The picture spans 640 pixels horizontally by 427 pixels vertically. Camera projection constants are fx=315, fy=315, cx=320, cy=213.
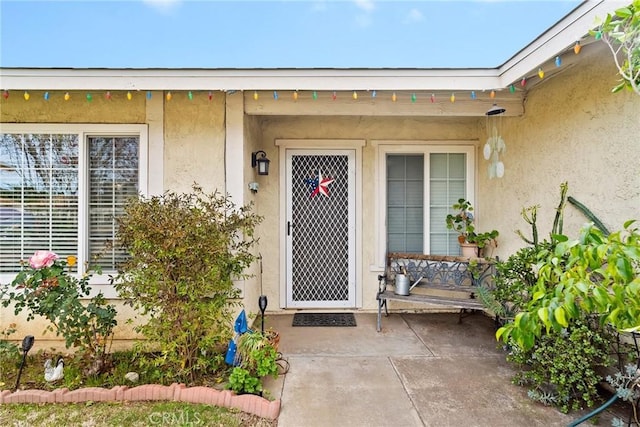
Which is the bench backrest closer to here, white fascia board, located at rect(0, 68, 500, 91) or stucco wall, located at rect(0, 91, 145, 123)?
white fascia board, located at rect(0, 68, 500, 91)

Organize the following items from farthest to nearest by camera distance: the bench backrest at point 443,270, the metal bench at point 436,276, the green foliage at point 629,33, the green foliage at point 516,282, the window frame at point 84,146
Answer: the bench backrest at point 443,270 → the metal bench at point 436,276 → the window frame at point 84,146 → the green foliage at point 516,282 → the green foliage at point 629,33

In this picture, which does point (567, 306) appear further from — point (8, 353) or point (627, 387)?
point (8, 353)

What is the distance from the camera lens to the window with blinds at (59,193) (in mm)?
3270

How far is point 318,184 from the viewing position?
4223mm

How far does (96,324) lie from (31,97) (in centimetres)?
244

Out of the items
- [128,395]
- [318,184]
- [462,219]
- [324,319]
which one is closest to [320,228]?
[318,184]

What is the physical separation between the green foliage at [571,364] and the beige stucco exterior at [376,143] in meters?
0.90

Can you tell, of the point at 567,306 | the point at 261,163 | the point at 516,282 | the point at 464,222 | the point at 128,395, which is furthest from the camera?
the point at 464,222

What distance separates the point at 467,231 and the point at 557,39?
2.28 metres

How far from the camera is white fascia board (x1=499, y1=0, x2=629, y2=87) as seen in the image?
2055 millimetres

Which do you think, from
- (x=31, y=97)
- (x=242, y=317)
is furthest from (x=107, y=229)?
(x=242, y=317)

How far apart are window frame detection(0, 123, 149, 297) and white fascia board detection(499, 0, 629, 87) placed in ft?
11.6

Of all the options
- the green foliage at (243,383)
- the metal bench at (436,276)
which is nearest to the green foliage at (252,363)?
the green foliage at (243,383)

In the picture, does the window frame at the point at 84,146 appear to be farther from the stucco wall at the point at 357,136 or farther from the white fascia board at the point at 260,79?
the stucco wall at the point at 357,136
